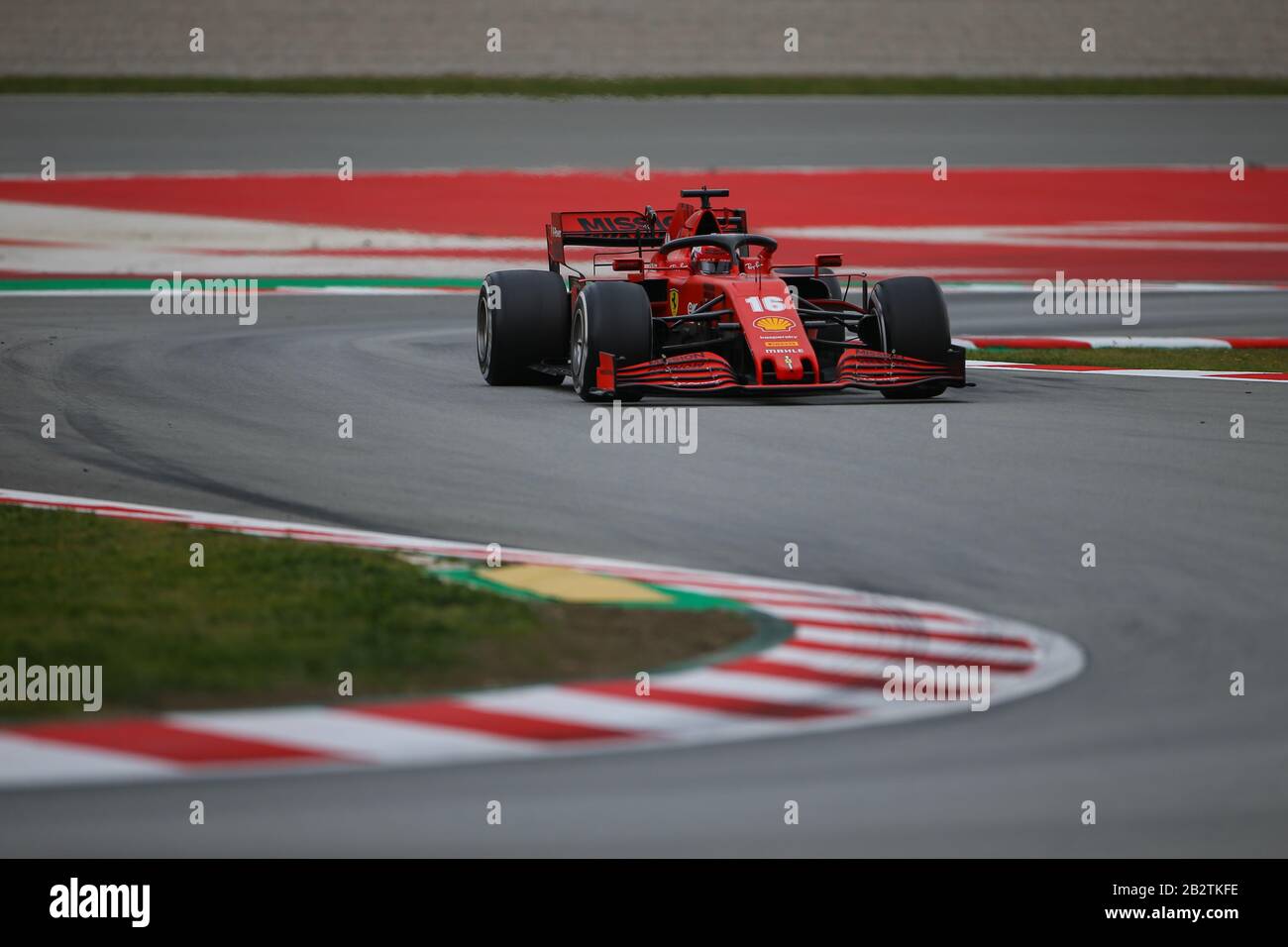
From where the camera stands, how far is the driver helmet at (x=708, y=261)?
14164mm

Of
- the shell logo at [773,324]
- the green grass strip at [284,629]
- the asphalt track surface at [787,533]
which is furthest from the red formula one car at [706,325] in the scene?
the green grass strip at [284,629]

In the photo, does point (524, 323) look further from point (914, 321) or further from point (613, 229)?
point (914, 321)

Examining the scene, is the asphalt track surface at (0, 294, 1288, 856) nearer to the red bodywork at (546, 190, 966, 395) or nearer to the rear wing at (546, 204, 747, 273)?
the red bodywork at (546, 190, 966, 395)

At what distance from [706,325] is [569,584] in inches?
230

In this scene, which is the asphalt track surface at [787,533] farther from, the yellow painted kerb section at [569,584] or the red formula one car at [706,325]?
the yellow painted kerb section at [569,584]

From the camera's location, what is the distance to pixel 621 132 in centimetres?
4194

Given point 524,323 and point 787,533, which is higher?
point 524,323

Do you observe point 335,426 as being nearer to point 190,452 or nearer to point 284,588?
point 190,452

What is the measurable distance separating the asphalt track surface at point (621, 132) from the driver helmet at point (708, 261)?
21434 mm

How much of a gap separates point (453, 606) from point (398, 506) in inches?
93.0

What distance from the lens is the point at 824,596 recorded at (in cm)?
799

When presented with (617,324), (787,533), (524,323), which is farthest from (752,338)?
(787,533)

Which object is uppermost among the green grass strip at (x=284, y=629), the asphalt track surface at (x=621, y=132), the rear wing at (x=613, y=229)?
the asphalt track surface at (x=621, y=132)

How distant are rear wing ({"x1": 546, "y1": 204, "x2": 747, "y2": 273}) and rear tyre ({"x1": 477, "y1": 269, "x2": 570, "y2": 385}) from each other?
526 millimetres
